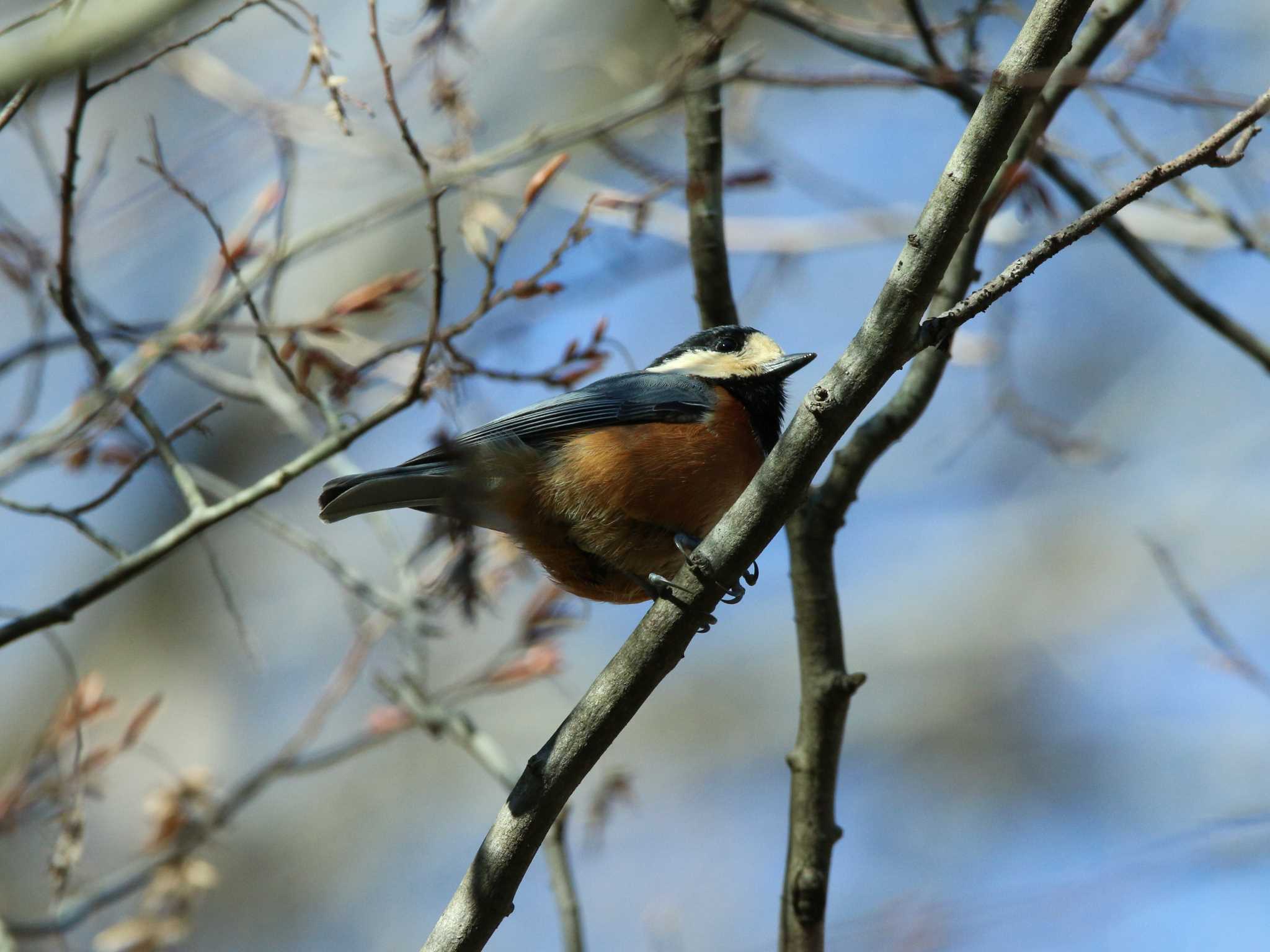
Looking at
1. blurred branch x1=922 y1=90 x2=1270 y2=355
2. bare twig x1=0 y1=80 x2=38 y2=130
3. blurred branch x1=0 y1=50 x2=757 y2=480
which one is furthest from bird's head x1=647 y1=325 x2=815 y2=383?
bare twig x1=0 y1=80 x2=38 y2=130

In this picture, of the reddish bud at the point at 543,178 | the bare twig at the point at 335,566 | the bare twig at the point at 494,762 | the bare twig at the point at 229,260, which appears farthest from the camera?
the bare twig at the point at 335,566

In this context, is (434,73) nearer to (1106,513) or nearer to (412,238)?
(412,238)

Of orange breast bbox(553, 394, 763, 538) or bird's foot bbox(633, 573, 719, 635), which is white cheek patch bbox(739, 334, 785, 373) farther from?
bird's foot bbox(633, 573, 719, 635)

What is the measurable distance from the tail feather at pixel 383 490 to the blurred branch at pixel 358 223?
1.88 feet

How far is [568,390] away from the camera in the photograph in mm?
3389

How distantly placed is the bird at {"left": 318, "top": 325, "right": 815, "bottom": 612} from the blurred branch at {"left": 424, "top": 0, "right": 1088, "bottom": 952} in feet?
2.67

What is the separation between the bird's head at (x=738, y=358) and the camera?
3781 mm

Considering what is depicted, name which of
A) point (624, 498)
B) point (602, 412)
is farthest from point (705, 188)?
point (624, 498)

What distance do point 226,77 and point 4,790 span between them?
3389mm

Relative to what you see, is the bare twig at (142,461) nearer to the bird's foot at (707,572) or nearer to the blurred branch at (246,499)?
the blurred branch at (246,499)

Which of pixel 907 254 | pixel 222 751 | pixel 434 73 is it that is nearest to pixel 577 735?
pixel 907 254

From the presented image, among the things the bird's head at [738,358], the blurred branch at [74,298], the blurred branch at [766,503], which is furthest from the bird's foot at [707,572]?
the blurred branch at [74,298]

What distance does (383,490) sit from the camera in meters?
3.32

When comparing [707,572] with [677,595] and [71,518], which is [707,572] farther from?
[71,518]
